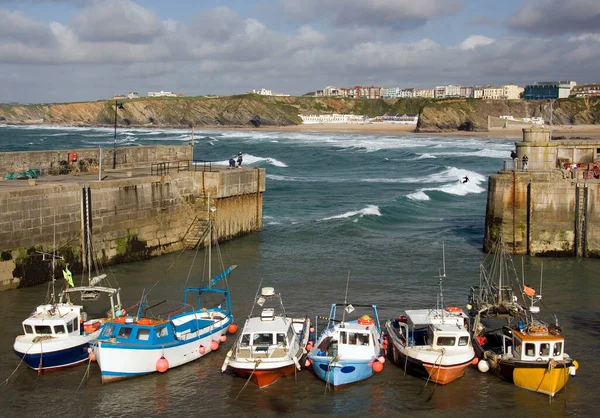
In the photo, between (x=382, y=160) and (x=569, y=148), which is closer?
(x=569, y=148)

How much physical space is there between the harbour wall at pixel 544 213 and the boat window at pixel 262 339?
1452cm

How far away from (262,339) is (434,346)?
4.41 metres

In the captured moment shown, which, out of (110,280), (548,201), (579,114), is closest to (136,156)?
(110,280)

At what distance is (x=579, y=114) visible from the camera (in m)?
188

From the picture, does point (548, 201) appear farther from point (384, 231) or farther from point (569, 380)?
point (569, 380)

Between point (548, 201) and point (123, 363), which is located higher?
point (548, 201)

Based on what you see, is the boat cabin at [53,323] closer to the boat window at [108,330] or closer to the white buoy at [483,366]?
the boat window at [108,330]

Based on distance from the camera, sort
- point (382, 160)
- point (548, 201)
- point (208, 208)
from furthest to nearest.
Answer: point (382, 160) < point (208, 208) < point (548, 201)

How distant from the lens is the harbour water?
17.6 metres

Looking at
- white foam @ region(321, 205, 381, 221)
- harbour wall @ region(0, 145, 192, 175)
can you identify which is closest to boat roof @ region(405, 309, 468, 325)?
harbour wall @ region(0, 145, 192, 175)

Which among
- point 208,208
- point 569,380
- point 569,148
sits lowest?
point 569,380

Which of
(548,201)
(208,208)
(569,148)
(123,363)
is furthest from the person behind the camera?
(569,148)

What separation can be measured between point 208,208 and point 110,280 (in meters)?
7.63

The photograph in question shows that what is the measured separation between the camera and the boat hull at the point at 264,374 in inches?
726
